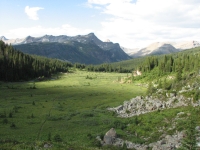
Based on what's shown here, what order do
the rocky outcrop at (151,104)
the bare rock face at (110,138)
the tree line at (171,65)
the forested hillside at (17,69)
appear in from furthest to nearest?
the forested hillside at (17,69) < the tree line at (171,65) < the rocky outcrop at (151,104) < the bare rock face at (110,138)

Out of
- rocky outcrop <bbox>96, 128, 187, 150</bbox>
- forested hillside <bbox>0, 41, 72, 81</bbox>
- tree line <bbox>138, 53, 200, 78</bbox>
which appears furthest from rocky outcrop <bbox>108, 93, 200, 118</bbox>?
forested hillside <bbox>0, 41, 72, 81</bbox>

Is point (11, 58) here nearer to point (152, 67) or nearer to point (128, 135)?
point (152, 67)

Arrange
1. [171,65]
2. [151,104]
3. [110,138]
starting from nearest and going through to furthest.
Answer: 1. [110,138]
2. [151,104]
3. [171,65]

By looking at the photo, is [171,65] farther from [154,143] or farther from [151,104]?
[154,143]

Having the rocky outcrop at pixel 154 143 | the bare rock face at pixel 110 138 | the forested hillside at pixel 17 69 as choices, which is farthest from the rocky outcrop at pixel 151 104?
the forested hillside at pixel 17 69

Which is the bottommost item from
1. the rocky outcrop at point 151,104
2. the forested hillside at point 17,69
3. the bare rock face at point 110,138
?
the bare rock face at point 110,138

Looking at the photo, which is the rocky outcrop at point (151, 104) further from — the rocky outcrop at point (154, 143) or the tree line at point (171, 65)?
the tree line at point (171, 65)

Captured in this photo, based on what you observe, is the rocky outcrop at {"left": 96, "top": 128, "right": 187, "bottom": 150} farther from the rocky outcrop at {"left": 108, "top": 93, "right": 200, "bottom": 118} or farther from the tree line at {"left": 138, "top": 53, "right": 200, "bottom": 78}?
the tree line at {"left": 138, "top": 53, "right": 200, "bottom": 78}

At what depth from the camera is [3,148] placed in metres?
20.9

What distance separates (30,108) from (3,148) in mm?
43480

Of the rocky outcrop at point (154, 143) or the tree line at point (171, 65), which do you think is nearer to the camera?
the rocky outcrop at point (154, 143)

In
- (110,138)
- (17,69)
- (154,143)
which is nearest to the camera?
(154,143)

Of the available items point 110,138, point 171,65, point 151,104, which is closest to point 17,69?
point 171,65

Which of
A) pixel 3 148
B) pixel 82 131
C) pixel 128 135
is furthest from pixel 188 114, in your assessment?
pixel 3 148
